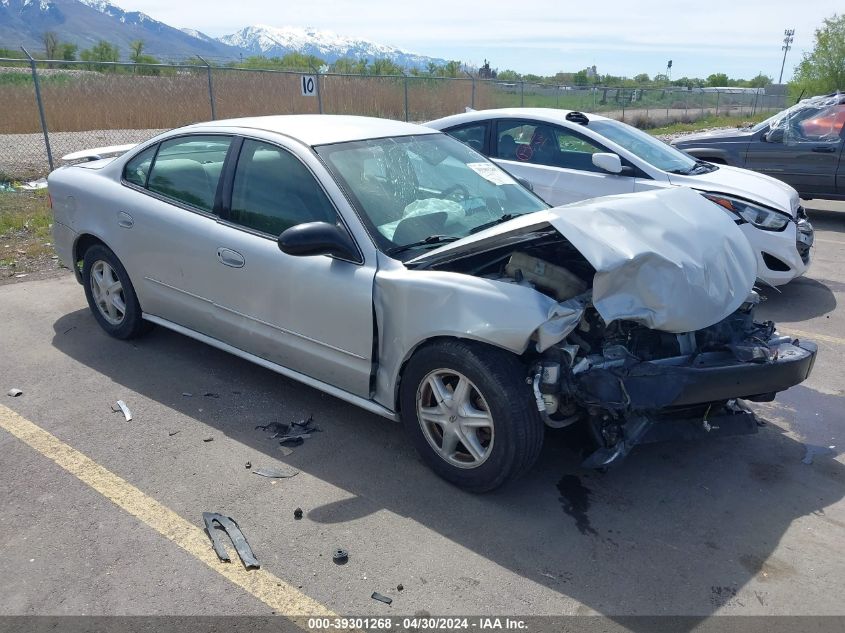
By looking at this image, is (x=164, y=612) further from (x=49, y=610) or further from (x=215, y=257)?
(x=215, y=257)

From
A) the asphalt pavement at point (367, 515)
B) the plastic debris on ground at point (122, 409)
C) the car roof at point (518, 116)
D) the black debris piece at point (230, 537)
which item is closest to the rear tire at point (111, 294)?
the asphalt pavement at point (367, 515)

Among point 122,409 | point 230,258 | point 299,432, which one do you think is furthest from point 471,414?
point 122,409

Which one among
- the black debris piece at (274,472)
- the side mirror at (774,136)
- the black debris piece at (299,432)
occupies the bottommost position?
the black debris piece at (274,472)

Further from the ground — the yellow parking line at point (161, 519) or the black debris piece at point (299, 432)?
the black debris piece at point (299, 432)

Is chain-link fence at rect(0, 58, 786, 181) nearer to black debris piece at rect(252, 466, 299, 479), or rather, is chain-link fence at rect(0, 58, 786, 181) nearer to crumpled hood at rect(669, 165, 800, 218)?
crumpled hood at rect(669, 165, 800, 218)

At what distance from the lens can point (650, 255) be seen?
3.29 metres

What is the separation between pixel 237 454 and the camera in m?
3.90

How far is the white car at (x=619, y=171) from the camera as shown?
6.66m

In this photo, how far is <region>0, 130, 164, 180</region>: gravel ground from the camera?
12547mm

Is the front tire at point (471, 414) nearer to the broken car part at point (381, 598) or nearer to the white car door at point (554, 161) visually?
the broken car part at point (381, 598)

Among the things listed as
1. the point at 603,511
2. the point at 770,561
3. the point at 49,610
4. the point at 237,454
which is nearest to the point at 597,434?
the point at 603,511

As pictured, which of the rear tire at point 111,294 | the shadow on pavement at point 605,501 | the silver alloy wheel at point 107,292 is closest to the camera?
the shadow on pavement at point 605,501

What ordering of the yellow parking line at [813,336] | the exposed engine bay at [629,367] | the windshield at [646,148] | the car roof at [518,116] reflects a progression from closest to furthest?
1. the exposed engine bay at [629,367]
2. the yellow parking line at [813,336]
3. the windshield at [646,148]
4. the car roof at [518,116]

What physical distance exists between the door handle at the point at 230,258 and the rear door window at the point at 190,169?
1.20ft
